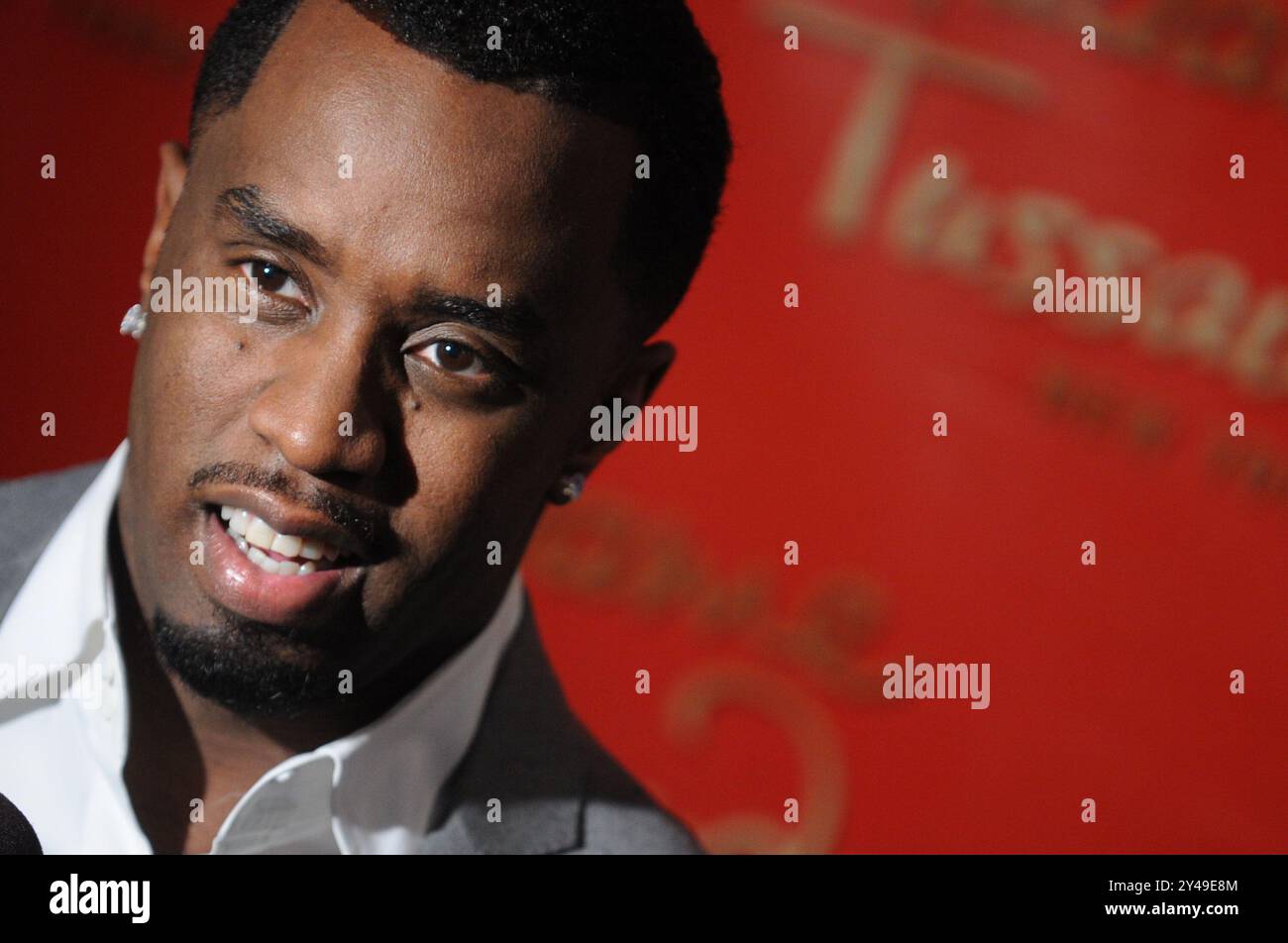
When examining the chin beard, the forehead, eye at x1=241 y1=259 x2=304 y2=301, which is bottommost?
the chin beard

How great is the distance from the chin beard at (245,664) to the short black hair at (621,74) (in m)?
0.52

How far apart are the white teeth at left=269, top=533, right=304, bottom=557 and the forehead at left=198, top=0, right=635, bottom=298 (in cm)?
28

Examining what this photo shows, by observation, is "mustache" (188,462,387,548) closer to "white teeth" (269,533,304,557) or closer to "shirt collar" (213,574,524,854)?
"white teeth" (269,533,304,557)

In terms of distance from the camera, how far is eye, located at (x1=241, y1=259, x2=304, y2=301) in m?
1.32

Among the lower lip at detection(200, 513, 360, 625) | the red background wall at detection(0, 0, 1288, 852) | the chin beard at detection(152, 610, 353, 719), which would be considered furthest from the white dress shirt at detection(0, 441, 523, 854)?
the red background wall at detection(0, 0, 1288, 852)

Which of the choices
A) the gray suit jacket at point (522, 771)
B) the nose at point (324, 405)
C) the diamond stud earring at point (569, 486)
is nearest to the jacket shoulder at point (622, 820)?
the gray suit jacket at point (522, 771)

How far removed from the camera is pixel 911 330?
8.18 feet

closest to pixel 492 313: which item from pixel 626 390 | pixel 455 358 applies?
pixel 455 358

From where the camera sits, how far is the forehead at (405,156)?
50.5 inches

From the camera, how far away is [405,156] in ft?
4.23
